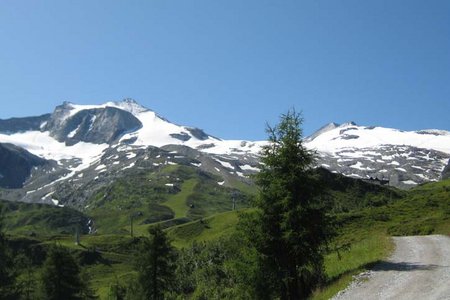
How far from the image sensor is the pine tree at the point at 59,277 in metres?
65.1

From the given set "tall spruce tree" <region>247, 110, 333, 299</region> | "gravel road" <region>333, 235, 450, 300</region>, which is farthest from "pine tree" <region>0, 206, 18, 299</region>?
"gravel road" <region>333, 235, 450, 300</region>

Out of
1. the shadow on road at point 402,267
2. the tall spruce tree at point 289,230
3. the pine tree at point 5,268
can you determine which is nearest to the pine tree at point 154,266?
the pine tree at point 5,268

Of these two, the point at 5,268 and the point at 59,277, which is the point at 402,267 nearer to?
the point at 5,268

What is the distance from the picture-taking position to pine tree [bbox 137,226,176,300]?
65.2 m

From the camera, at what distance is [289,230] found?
28141 mm

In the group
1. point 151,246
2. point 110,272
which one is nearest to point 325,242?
point 151,246

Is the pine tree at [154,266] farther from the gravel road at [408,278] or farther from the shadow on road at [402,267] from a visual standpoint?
the shadow on road at [402,267]

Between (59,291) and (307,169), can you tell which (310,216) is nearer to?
(307,169)

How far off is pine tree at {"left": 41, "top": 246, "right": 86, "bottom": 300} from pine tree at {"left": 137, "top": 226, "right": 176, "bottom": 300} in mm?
9504

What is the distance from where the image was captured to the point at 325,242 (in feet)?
97.8

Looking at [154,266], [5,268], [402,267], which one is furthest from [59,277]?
[402,267]

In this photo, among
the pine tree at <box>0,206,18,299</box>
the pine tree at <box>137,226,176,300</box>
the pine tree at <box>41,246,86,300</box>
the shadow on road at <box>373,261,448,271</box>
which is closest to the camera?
the shadow on road at <box>373,261,448,271</box>

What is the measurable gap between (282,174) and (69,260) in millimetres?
48054

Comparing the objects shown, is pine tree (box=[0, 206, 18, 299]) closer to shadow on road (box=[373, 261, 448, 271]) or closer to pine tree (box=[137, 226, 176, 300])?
pine tree (box=[137, 226, 176, 300])
